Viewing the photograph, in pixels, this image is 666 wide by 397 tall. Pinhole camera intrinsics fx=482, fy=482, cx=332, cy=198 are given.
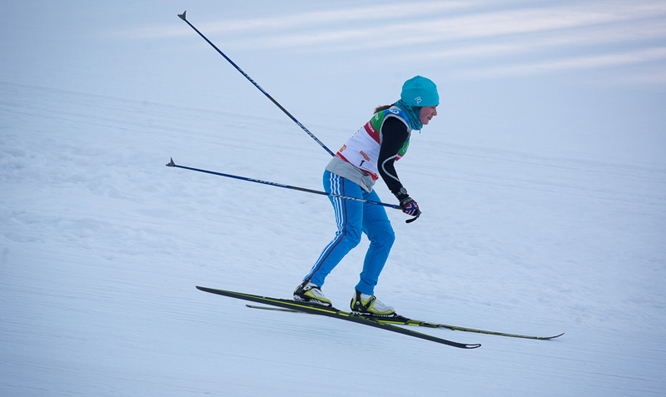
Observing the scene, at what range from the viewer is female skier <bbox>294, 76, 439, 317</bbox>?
2.65m

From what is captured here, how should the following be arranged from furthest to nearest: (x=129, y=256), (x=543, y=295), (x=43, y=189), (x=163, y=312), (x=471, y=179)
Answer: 1. (x=471, y=179)
2. (x=43, y=189)
3. (x=543, y=295)
4. (x=129, y=256)
5. (x=163, y=312)

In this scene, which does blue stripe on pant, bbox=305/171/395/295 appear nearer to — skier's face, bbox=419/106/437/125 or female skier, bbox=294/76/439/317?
female skier, bbox=294/76/439/317

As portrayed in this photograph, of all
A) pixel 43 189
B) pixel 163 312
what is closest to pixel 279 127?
pixel 43 189

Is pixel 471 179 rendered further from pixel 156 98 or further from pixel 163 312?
pixel 156 98

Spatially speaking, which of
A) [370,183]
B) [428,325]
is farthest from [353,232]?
[428,325]

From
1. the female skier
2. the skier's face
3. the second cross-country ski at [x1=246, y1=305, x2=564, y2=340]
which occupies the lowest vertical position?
the second cross-country ski at [x1=246, y1=305, x2=564, y2=340]

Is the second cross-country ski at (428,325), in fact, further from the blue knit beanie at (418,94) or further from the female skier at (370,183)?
the blue knit beanie at (418,94)

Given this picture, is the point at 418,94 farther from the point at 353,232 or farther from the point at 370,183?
the point at 353,232

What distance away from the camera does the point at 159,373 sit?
6.97 ft

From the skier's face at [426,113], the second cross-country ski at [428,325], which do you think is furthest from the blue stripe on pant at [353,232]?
the skier's face at [426,113]

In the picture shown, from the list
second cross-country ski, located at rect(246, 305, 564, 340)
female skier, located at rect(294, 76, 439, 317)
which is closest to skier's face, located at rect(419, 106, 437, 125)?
female skier, located at rect(294, 76, 439, 317)

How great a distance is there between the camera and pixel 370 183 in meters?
2.97

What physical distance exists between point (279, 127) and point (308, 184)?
344cm

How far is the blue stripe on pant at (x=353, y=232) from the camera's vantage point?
2.86 metres
